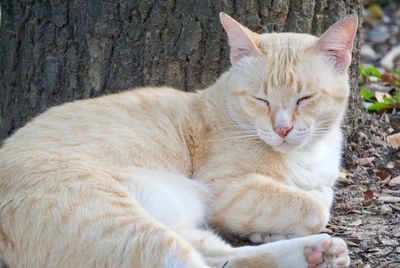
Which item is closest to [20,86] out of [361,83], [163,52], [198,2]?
[163,52]

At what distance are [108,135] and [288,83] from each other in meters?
1.07

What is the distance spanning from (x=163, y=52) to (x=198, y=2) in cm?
42

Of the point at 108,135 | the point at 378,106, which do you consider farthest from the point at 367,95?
the point at 108,135

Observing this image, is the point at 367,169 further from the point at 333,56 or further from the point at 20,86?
the point at 20,86

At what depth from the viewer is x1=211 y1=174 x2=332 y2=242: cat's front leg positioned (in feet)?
13.7

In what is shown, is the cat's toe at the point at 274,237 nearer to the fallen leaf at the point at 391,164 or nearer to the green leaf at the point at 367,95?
the fallen leaf at the point at 391,164

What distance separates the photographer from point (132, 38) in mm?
5211

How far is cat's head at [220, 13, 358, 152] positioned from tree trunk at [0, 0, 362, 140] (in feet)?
2.08

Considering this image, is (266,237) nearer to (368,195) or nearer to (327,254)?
(327,254)

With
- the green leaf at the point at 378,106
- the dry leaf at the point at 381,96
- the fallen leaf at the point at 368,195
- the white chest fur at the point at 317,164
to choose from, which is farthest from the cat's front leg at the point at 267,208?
the dry leaf at the point at 381,96

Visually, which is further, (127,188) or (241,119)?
(241,119)

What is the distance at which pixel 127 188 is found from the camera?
4062mm

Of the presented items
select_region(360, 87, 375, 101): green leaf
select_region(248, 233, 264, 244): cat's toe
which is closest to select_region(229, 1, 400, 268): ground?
select_region(248, 233, 264, 244): cat's toe

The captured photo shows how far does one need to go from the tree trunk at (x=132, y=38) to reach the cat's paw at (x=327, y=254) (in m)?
1.82
